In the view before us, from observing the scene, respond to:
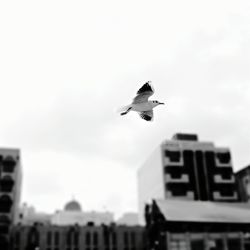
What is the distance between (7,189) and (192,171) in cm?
4138

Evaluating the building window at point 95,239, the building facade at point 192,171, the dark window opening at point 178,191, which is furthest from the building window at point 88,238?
the dark window opening at point 178,191

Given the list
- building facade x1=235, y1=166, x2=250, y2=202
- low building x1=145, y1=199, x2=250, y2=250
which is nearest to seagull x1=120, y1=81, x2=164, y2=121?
low building x1=145, y1=199, x2=250, y2=250

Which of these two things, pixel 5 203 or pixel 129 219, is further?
pixel 129 219

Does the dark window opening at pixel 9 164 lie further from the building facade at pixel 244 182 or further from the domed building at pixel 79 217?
the building facade at pixel 244 182

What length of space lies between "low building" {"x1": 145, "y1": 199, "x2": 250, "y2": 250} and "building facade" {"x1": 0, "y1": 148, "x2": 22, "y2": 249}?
29.9 metres

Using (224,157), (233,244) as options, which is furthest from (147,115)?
(224,157)

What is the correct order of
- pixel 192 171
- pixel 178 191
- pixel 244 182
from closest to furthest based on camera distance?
pixel 178 191 < pixel 192 171 < pixel 244 182

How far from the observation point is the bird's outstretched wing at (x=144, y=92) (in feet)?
30.1

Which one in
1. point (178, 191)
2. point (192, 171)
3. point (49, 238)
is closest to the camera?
point (49, 238)

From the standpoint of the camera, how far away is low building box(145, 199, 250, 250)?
203 feet

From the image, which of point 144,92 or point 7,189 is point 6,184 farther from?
point 144,92

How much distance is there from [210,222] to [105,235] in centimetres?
2693

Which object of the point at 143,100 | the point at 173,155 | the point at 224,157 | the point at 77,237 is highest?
the point at 224,157

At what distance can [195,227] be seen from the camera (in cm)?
6366
